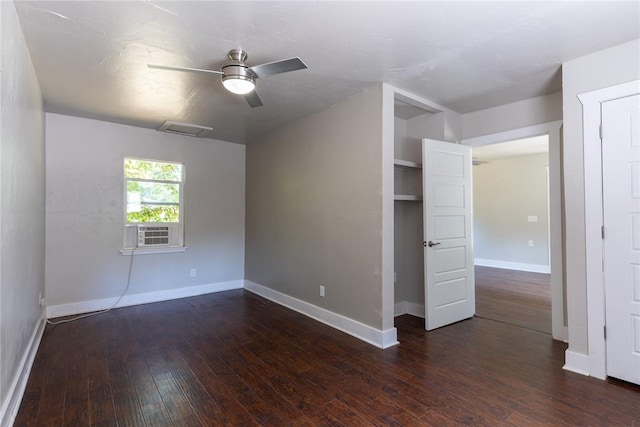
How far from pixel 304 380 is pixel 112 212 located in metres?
3.58

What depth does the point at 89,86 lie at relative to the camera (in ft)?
10.2

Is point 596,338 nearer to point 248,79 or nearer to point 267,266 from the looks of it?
point 248,79

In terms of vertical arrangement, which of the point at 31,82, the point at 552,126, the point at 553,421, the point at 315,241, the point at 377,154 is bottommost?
the point at 553,421

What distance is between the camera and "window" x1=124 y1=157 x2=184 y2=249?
4.54 m

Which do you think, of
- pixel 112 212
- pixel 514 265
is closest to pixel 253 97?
pixel 112 212

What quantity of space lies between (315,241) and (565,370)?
2.64 metres

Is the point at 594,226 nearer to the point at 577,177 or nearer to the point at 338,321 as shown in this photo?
the point at 577,177

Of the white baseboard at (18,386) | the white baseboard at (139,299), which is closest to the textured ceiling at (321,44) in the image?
the white baseboard at (18,386)

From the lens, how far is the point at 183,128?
4.51 m

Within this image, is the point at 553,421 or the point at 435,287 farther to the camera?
the point at 435,287

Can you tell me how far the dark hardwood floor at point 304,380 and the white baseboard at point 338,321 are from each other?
91 mm

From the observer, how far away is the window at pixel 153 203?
4.54 meters

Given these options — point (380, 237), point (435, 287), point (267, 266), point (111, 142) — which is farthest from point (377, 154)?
point (111, 142)

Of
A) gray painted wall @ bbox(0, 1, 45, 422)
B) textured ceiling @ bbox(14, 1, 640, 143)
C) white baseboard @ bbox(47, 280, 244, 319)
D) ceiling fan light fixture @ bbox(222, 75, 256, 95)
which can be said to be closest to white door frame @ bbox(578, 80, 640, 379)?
textured ceiling @ bbox(14, 1, 640, 143)
